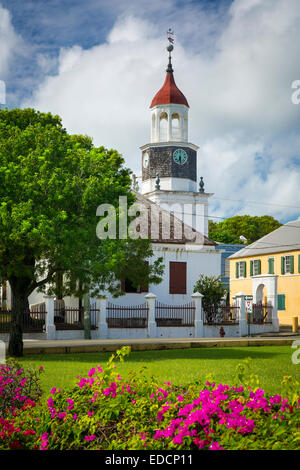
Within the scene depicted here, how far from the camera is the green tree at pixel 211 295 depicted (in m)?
28.6

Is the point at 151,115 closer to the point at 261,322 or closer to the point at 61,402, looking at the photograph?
the point at 261,322

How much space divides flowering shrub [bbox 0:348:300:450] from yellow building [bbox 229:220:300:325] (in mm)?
34893

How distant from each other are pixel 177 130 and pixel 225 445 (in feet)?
173

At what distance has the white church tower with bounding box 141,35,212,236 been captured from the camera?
55.2 m

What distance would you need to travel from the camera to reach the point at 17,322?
60.3ft

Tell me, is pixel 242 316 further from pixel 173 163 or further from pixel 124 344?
pixel 173 163

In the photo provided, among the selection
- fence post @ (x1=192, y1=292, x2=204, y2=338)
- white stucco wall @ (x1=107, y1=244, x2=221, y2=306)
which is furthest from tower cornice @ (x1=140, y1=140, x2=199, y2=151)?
fence post @ (x1=192, y1=292, x2=204, y2=338)

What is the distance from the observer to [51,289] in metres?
19.2

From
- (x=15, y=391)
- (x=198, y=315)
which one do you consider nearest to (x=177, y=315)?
(x=198, y=315)

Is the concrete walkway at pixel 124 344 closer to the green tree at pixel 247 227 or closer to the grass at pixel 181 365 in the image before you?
the grass at pixel 181 365

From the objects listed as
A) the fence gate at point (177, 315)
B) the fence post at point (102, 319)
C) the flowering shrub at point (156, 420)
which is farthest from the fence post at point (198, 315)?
the flowering shrub at point (156, 420)

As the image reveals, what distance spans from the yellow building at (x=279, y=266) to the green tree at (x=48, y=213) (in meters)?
23.7

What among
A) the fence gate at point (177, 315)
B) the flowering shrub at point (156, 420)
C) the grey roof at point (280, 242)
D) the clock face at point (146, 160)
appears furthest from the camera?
the clock face at point (146, 160)
